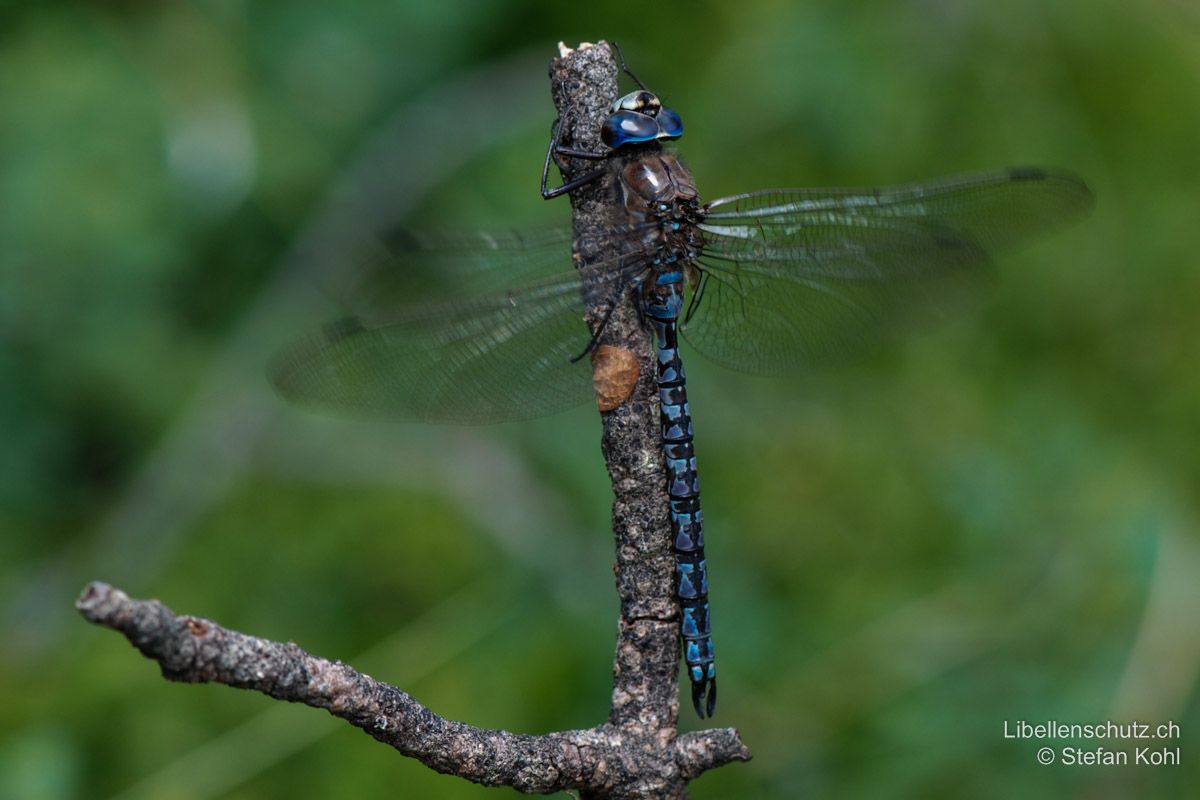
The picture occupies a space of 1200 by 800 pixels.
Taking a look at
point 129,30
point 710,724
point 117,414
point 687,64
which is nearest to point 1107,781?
point 710,724

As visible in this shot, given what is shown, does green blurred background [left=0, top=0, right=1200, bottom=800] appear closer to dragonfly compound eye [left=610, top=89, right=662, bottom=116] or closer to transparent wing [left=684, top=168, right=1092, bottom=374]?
transparent wing [left=684, top=168, right=1092, bottom=374]

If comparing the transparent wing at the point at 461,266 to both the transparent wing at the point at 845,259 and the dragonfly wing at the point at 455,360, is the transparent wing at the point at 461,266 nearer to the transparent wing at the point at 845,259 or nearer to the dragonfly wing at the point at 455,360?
the dragonfly wing at the point at 455,360

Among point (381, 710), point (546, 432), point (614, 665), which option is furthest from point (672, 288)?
point (381, 710)

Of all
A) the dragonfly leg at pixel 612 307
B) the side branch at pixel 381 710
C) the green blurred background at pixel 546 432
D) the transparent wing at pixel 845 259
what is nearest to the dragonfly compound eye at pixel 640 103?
the transparent wing at pixel 845 259

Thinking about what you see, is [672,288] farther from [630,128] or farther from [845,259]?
[845,259]

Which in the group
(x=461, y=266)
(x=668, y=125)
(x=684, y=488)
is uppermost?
(x=668, y=125)

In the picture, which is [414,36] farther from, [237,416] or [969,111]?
[969,111]
